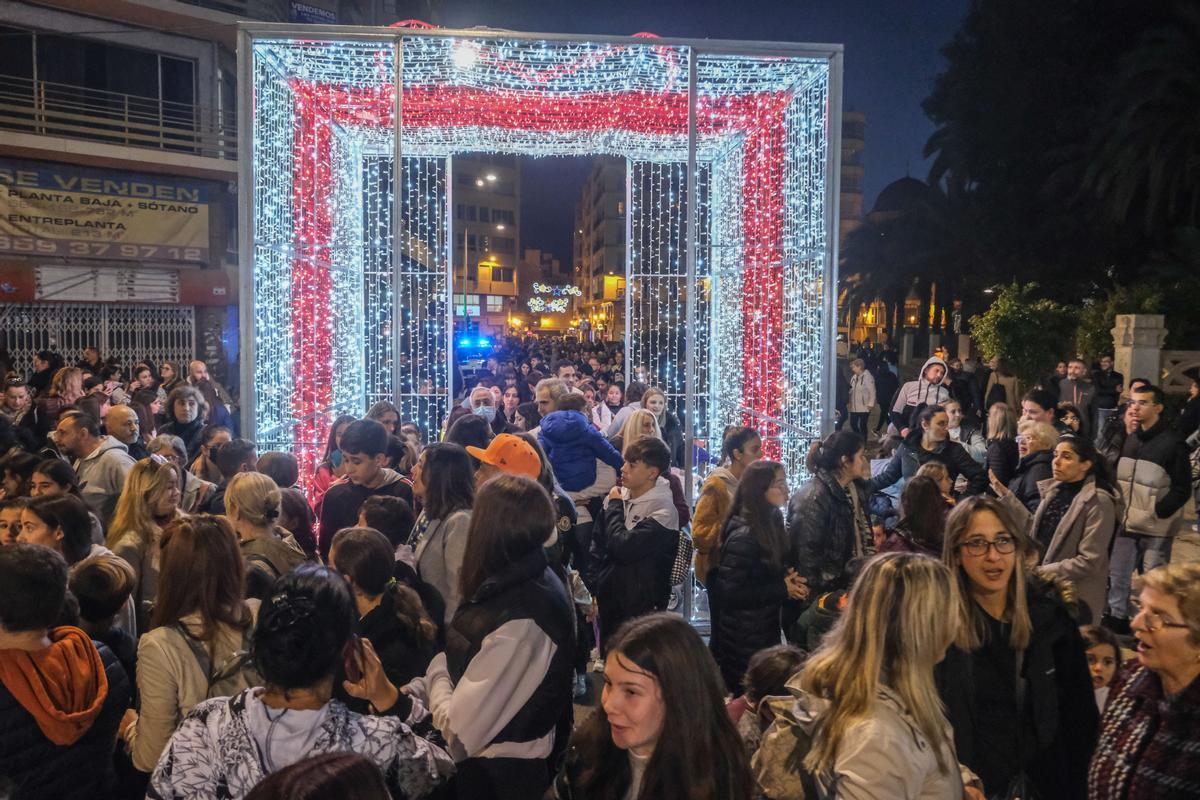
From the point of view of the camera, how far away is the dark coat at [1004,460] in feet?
22.1

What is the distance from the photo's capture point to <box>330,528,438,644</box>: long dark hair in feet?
10.6

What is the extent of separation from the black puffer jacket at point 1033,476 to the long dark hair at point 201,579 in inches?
182

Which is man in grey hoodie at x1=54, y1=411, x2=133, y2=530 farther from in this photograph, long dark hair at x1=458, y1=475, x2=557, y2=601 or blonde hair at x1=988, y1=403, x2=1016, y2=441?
blonde hair at x1=988, y1=403, x2=1016, y2=441

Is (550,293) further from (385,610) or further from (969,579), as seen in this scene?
(969,579)

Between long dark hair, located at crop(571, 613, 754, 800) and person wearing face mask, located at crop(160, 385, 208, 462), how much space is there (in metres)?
6.07

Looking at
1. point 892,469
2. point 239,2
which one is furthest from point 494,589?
point 239,2

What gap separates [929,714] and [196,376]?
30.9ft

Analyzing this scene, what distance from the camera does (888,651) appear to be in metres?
2.37

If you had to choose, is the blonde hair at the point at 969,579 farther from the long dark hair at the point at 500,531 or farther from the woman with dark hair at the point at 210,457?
the woman with dark hair at the point at 210,457

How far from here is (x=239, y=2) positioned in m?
18.5

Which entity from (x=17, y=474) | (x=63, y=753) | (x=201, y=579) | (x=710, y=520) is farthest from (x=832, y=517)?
(x=17, y=474)

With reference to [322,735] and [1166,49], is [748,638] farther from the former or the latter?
[1166,49]

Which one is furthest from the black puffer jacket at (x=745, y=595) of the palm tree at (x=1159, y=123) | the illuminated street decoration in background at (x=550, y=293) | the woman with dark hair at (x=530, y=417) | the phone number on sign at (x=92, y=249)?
the illuminated street decoration in background at (x=550, y=293)

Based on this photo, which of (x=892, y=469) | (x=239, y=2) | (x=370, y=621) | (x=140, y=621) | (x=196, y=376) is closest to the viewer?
(x=370, y=621)
